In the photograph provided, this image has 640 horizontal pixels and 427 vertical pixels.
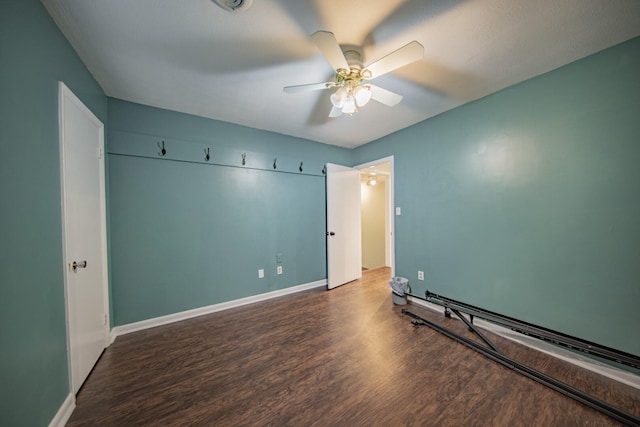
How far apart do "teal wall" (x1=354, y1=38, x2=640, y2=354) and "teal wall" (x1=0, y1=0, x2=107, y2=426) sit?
338 cm

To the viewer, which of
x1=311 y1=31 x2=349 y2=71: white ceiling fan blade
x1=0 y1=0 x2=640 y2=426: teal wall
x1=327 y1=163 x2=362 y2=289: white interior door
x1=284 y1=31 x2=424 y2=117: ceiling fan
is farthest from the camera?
x1=327 y1=163 x2=362 y2=289: white interior door

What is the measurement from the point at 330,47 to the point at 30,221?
1.86m

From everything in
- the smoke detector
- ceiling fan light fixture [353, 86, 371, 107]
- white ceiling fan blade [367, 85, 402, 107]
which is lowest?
ceiling fan light fixture [353, 86, 371, 107]

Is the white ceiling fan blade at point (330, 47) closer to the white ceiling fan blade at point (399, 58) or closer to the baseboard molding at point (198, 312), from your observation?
the white ceiling fan blade at point (399, 58)

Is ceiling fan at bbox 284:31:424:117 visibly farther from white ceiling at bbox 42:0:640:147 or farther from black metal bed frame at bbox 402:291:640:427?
black metal bed frame at bbox 402:291:640:427

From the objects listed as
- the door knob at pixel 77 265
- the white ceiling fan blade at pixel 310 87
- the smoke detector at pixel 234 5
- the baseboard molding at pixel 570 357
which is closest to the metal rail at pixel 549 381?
the baseboard molding at pixel 570 357

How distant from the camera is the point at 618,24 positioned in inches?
55.5

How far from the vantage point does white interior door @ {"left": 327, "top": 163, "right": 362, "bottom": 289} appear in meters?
3.53

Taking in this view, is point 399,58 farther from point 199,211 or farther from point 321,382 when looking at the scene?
point 199,211

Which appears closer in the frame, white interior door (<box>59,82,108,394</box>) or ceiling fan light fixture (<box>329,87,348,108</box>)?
white interior door (<box>59,82,108,394</box>)

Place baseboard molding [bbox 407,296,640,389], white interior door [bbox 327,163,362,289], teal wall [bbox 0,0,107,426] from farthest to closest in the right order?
white interior door [bbox 327,163,362,289] < baseboard molding [bbox 407,296,640,389] < teal wall [bbox 0,0,107,426]

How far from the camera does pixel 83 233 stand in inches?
65.5

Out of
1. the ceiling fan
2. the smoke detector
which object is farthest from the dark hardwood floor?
the smoke detector

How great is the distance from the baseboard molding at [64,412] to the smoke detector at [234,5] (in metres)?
2.49
